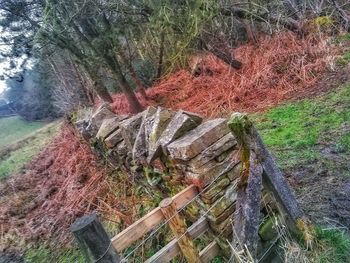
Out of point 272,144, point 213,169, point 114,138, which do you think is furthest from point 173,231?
point 272,144

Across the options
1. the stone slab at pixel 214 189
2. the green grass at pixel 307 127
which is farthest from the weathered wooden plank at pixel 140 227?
the green grass at pixel 307 127

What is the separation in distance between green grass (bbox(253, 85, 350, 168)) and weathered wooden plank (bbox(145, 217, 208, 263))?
6.69 ft

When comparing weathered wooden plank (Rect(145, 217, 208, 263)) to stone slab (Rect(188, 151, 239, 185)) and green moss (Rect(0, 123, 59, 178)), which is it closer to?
stone slab (Rect(188, 151, 239, 185))

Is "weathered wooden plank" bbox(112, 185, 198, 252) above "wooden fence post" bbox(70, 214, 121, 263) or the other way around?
the other way around

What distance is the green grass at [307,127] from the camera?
4.57 meters

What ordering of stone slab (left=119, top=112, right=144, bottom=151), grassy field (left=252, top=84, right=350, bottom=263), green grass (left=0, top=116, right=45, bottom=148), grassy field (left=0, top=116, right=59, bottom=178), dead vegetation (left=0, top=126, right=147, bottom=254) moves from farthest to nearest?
1. green grass (left=0, top=116, right=45, bottom=148)
2. grassy field (left=0, top=116, right=59, bottom=178)
3. dead vegetation (left=0, top=126, right=147, bottom=254)
4. stone slab (left=119, top=112, right=144, bottom=151)
5. grassy field (left=252, top=84, right=350, bottom=263)

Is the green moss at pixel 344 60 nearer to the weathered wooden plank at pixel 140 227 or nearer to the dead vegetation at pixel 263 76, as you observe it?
the dead vegetation at pixel 263 76

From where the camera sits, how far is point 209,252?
295cm

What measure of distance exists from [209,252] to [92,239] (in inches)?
50.9

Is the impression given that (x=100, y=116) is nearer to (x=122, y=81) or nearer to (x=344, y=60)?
(x=122, y=81)

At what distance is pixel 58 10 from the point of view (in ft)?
25.0

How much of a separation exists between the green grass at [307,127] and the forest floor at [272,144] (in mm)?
15

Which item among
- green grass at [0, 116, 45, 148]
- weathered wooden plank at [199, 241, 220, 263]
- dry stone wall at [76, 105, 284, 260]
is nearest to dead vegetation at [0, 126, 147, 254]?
dry stone wall at [76, 105, 284, 260]

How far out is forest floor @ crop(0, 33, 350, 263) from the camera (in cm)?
373
